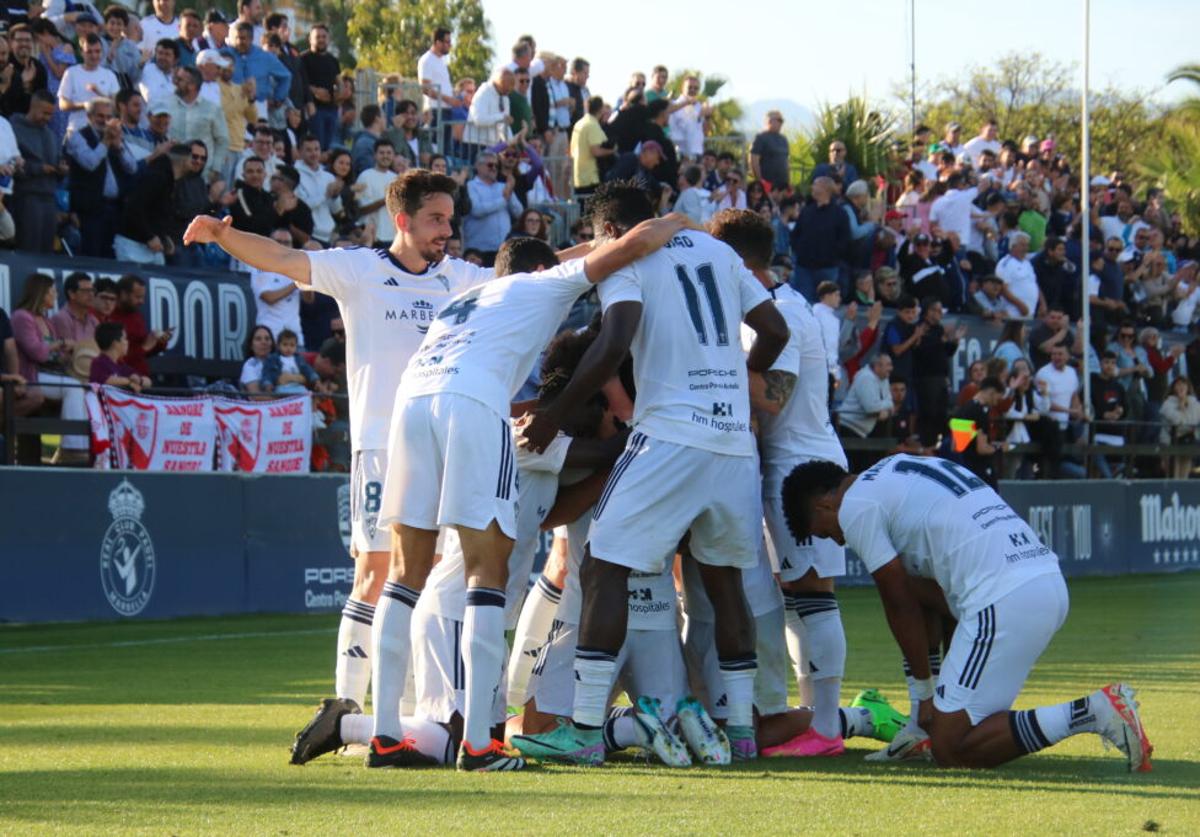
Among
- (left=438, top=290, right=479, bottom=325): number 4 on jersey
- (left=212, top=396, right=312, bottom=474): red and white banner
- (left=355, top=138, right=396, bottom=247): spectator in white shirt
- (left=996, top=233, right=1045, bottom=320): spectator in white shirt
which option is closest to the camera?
(left=438, top=290, right=479, bottom=325): number 4 on jersey

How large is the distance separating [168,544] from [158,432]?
1.00 metres

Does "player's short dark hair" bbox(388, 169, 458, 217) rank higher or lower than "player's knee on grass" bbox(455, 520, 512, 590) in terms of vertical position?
higher

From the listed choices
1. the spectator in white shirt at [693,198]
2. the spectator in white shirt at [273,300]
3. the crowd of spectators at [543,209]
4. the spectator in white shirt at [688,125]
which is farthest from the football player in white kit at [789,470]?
the spectator in white shirt at [688,125]

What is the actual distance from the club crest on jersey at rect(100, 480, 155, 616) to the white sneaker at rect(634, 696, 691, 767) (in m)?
9.01

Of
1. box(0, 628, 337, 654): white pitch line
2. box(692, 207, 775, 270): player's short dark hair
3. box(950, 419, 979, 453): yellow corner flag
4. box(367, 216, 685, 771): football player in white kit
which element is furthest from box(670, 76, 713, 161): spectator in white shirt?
box(367, 216, 685, 771): football player in white kit

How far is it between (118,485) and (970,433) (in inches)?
358

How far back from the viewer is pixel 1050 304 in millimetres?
27125

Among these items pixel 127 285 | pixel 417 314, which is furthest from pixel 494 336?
pixel 127 285

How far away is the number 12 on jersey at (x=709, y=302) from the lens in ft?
25.3

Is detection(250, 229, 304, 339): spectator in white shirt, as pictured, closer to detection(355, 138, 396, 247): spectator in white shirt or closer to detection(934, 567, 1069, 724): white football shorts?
detection(355, 138, 396, 247): spectator in white shirt

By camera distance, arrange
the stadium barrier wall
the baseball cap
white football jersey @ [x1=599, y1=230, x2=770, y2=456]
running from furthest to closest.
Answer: the baseball cap → the stadium barrier wall → white football jersey @ [x1=599, y1=230, x2=770, y2=456]

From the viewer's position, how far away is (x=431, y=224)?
26.5 ft

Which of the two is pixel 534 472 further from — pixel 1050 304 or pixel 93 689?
pixel 1050 304

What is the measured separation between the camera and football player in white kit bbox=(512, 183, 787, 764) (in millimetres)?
7406
